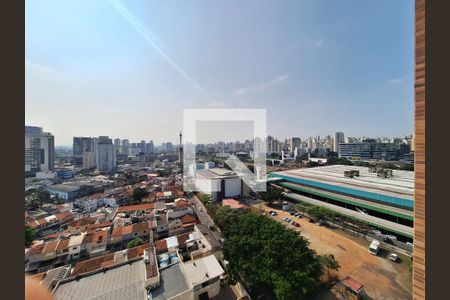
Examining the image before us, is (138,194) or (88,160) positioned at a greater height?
(88,160)

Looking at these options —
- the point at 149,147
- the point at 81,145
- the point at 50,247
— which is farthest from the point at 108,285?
the point at 149,147

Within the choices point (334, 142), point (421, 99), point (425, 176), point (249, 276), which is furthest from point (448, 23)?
point (334, 142)

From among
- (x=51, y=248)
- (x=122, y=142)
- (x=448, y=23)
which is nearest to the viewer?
(x=448, y=23)

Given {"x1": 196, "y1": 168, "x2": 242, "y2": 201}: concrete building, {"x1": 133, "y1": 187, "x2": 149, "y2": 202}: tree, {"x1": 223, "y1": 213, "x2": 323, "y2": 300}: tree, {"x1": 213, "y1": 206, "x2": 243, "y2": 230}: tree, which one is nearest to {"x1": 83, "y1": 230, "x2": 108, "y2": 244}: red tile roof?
{"x1": 213, "y1": 206, "x2": 243, "y2": 230}: tree

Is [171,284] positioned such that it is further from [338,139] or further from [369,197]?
[338,139]

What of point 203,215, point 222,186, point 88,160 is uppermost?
point 88,160

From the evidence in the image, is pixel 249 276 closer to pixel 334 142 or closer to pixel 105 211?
pixel 105 211

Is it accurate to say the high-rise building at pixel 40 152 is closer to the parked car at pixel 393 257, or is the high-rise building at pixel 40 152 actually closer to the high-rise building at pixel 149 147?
the parked car at pixel 393 257
